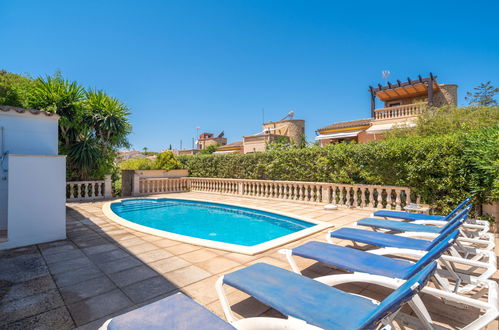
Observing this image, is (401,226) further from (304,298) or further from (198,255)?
(198,255)

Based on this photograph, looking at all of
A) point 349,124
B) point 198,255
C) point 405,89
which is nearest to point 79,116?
point 198,255

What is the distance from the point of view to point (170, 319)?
185 centimetres

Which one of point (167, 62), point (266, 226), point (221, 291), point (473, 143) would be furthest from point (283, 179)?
point (167, 62)

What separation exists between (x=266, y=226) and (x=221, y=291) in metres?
6.46

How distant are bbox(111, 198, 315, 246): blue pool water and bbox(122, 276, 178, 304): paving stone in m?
3.87

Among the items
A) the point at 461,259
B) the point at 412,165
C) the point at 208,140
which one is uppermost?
the point at 208,140

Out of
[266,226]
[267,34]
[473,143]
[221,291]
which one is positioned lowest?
[266,226]

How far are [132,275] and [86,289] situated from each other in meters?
0.64

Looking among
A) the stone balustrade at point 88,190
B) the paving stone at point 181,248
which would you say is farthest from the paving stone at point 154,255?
the stone balustrade at point 88,190

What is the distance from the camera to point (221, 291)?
2.81 meters

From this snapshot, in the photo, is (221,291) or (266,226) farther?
(266,226)

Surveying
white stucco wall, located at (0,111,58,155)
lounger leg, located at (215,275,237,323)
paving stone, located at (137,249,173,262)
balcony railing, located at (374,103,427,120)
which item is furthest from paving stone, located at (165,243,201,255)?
balcony railing, located at (374,103,427,120)

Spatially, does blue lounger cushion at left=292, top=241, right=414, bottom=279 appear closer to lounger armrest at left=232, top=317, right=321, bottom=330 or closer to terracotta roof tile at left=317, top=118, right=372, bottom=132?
lounger armrest at left=232, top=317, right=321, bottom=330

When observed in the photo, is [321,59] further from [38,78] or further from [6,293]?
[6,293]
